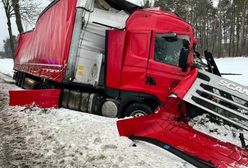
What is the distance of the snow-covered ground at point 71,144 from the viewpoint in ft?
19.2

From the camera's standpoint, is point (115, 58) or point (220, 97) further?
point (115, 58)

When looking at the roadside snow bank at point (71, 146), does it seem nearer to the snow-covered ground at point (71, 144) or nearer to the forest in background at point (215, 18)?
the snow-covered ground at point (71, 144)

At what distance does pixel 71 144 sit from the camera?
6.61 m

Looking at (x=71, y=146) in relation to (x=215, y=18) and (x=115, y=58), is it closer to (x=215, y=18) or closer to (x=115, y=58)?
(x=115, y=58)

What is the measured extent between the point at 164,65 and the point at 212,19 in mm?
52208

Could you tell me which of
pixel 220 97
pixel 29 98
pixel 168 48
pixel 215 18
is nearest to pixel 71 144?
pixel 220 97

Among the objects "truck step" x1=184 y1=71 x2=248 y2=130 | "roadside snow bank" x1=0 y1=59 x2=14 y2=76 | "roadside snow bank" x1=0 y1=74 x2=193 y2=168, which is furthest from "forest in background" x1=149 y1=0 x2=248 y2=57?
"truck step" x1=184 y1=71 x2=248 y2=130

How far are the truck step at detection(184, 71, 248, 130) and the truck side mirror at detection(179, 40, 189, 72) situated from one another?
1.03 metres

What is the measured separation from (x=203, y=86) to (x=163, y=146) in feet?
4.89

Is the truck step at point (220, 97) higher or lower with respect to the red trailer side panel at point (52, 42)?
Result: lower

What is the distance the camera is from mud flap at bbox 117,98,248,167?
603cm

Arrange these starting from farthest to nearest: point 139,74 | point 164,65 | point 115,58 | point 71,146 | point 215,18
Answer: point 215,18 < point 115,58 < point 139,74 < point 164,65 < point 71,146

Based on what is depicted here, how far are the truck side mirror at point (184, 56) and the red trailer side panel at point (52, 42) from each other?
3343 mm

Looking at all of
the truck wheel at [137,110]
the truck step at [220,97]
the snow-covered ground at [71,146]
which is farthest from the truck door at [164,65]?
the truck step at [220,97]
